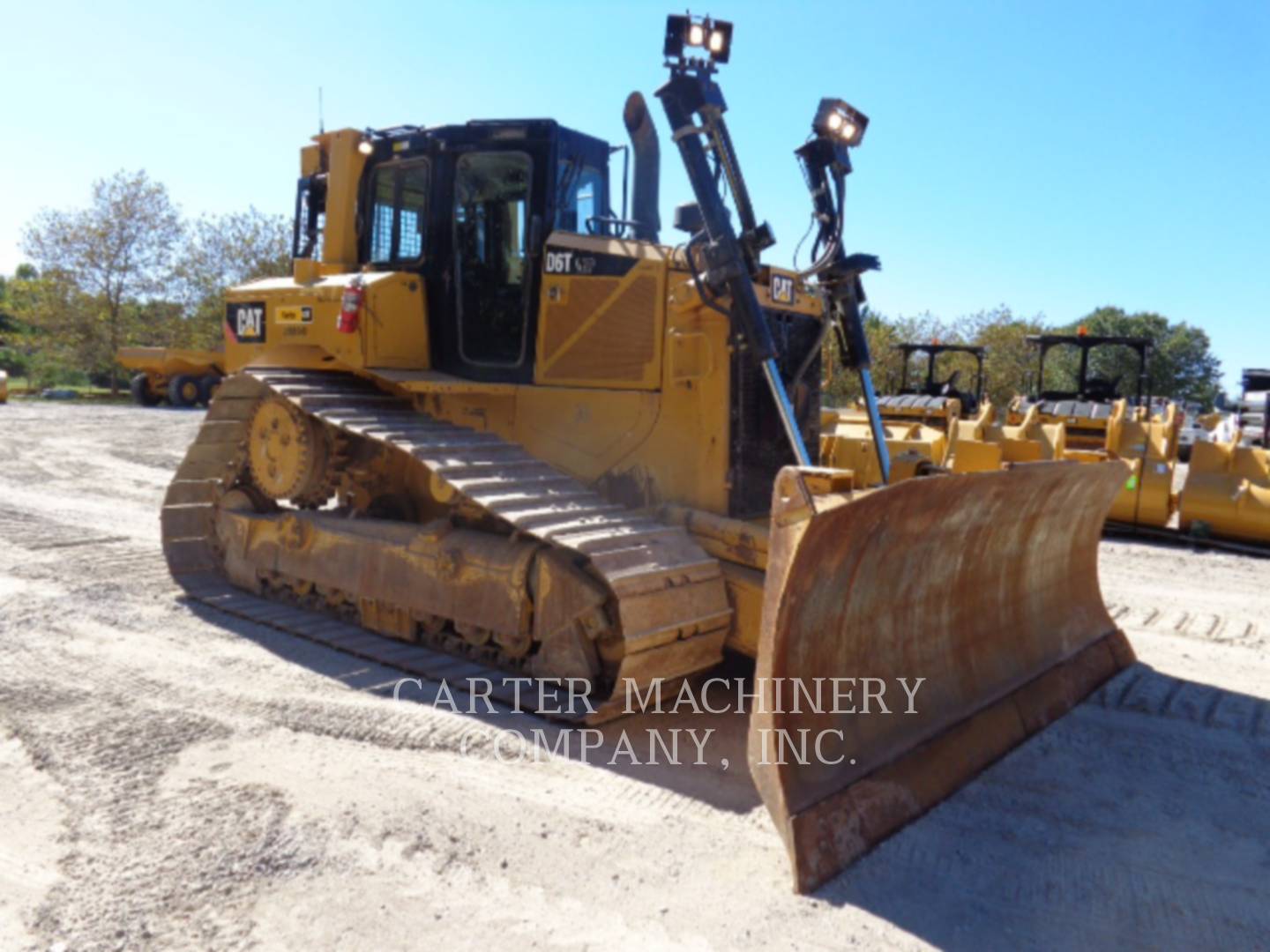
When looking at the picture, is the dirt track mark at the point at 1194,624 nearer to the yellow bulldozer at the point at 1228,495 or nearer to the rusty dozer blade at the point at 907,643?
the rusty dozer blade at the point at 907,643

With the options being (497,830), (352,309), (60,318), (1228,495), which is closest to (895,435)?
(1228,495)

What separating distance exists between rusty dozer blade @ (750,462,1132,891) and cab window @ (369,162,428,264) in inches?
154

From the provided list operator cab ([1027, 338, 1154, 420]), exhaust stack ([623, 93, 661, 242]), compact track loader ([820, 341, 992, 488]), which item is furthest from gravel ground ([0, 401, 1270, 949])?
operator cab ([1027, 338, 1154, 420])

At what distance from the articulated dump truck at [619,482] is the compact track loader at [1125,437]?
5.55 m

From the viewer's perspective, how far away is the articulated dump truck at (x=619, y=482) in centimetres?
376

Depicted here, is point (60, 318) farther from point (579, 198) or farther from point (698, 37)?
point (698, 37)

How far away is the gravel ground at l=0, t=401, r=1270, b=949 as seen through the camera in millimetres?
2938

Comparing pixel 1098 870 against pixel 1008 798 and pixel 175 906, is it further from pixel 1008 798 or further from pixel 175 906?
pixel 175 906

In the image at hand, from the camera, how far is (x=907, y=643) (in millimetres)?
4152

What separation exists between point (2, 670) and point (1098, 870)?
5.22 metres

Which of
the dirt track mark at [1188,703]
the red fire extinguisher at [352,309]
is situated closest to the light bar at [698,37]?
the red fire extinguisher at [352,309]

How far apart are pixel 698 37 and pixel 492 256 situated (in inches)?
72.7

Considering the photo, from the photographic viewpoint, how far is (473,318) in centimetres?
620

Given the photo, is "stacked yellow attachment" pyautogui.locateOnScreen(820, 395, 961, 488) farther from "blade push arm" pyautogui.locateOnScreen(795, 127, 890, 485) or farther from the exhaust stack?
the exhaust stack
